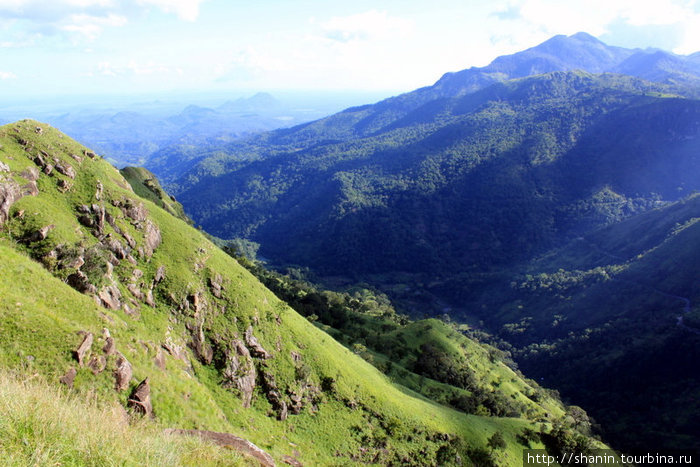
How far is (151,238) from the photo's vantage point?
3953 cm

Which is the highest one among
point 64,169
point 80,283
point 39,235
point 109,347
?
point 64,169

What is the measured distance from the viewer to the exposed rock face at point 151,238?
38.4 metres

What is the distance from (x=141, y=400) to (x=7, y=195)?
22309 millimetres

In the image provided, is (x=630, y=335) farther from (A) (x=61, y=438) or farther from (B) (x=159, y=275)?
(A) (x=61, y=438)

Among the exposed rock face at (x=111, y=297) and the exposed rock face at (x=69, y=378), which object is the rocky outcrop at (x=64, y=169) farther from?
the exposed rock face at (x=69, y=378)

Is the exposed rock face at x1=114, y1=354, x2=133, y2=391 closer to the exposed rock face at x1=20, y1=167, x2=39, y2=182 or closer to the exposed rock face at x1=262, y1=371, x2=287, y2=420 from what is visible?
the exposed rock face at x1=262, y1=371, x2=287, y2=420

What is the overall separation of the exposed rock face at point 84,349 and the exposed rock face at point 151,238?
17.0 meters

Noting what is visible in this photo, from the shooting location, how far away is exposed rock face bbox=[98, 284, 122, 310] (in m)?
29.6

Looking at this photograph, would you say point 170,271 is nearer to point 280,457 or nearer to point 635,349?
point 280,457

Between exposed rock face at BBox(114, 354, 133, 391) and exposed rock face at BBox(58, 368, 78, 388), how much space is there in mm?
2287

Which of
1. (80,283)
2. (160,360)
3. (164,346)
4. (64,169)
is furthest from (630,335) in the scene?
(64,169)

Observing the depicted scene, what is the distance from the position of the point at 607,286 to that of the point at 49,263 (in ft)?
670

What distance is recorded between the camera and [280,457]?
94.2 feet

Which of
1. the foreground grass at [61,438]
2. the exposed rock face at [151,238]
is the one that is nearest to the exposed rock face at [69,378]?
the foreground grass at [61,438]
